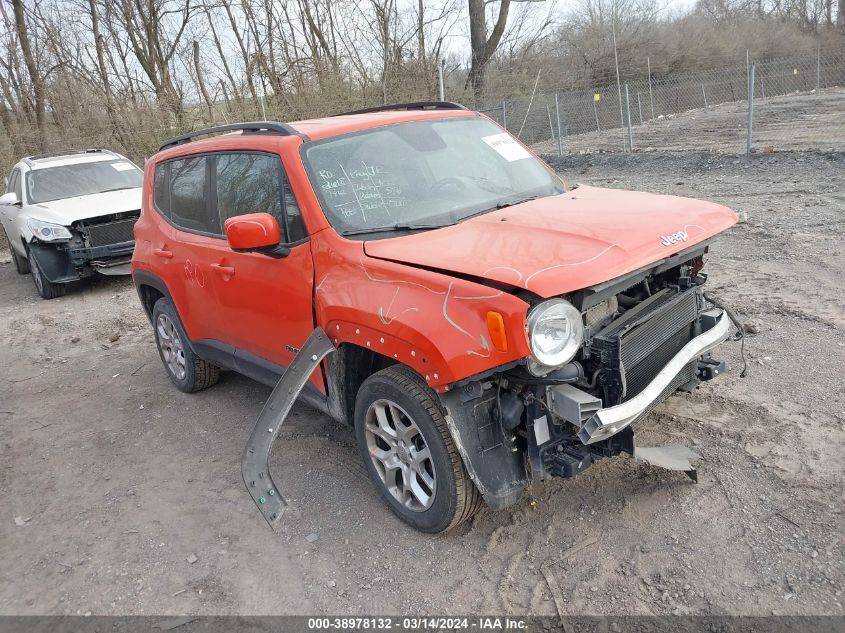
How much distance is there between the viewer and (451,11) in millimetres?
22391

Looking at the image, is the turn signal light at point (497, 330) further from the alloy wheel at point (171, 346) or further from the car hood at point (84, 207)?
the car hood at point (84, 207)

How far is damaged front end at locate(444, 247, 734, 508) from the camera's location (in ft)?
8.79

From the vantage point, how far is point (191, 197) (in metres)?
4.54

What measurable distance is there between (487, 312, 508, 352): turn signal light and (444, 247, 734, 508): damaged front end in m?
0.14

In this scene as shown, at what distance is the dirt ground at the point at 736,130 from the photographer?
14523mm

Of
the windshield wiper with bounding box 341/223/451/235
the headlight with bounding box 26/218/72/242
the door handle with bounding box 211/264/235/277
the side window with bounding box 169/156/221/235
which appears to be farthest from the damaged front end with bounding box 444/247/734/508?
the headlight with bounding box 26/218/72/242

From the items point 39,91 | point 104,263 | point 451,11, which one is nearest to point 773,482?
point 104,263

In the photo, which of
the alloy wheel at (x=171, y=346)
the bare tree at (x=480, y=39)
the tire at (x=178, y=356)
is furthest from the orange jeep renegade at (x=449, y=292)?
the bare tree at (x=480, y=39)

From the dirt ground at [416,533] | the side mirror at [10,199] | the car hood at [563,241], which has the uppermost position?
the side mirror at [10,199]

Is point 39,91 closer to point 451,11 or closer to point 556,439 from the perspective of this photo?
point 451,11

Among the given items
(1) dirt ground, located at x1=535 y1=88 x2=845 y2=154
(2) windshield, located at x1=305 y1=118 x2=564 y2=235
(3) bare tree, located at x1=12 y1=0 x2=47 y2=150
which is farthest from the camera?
(3) bare tree, located at x1=12 y1=0 x2=47 y2=150

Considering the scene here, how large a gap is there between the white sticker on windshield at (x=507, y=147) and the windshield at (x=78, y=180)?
25.8 ft

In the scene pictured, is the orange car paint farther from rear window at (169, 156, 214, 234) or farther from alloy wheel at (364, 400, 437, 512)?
alloy wheel at (364, 400, 437, 512)

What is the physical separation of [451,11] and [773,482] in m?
22.2
